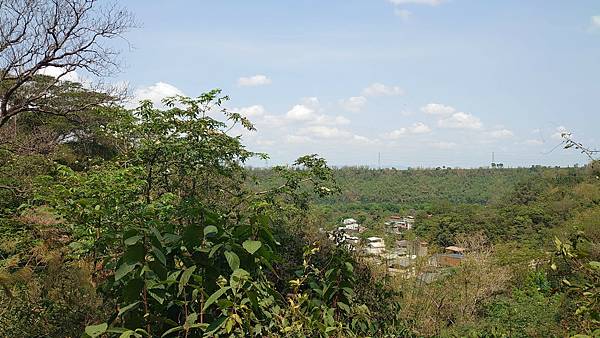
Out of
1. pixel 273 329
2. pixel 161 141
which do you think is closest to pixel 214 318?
pixel 273 329

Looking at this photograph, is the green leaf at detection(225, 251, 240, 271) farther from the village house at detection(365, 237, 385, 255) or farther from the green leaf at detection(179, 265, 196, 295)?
the village house at detection(365, 237, 385, 255)

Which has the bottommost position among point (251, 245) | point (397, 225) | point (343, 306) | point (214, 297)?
point (397, 225)

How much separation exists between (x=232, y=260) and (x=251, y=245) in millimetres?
66

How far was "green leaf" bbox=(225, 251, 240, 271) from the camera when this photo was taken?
4.59 ft

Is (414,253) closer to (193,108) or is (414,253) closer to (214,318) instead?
(193,108)

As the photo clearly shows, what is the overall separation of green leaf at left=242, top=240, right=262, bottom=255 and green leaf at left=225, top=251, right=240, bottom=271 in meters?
0.04

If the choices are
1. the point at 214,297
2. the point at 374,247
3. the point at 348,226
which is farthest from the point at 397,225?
the point at 214,297

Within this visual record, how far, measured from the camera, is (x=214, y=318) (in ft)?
4.77

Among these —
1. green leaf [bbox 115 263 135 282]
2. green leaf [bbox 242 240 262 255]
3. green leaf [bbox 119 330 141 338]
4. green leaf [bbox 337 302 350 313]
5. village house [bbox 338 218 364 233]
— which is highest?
green leaf [bbox 242 240 262 255]

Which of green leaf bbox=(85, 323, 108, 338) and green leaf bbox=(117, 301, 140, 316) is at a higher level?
green leaf bbox=(117, 301, 140, 316)

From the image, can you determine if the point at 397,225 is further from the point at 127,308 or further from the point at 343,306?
the point at 127,308

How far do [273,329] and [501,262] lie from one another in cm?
1498

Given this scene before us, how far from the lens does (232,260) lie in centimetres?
141

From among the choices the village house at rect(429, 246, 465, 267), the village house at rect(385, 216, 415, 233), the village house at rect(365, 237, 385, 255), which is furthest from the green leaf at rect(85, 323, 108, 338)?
the village house at rect(385, 216, 415, 233)
